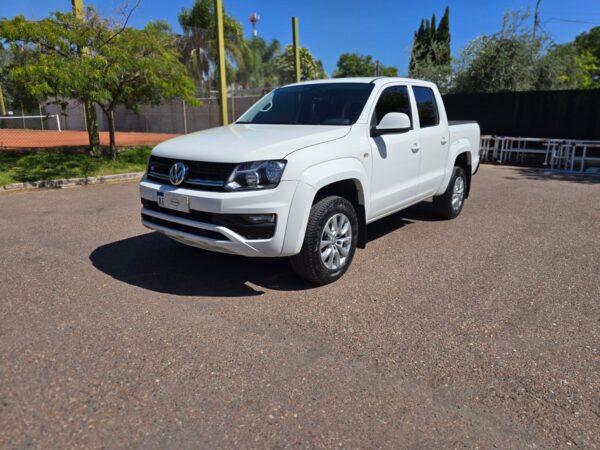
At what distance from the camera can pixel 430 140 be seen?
594 centimetres

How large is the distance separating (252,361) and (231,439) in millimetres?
757

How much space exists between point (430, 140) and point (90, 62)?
25.1 feet

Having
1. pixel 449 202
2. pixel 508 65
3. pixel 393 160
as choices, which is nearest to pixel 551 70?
pixel 508 65

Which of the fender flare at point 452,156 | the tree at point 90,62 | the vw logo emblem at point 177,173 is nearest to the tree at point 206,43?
the tree at point 90,62

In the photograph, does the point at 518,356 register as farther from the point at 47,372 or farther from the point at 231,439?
the point at 47,372

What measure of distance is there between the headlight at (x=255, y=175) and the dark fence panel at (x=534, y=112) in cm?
1357

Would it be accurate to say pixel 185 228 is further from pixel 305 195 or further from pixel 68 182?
pixel 68 182

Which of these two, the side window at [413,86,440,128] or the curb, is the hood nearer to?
the side window at [413,86,440,128]

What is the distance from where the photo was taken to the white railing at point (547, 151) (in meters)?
13.1

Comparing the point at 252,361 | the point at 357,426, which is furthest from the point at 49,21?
the point at 357,426

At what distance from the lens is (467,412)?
269 cm

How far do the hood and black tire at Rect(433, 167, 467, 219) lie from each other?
2.80 meters

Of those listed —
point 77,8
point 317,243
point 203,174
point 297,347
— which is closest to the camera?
point 297,347

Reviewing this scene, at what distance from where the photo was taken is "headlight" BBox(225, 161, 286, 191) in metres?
3.85
